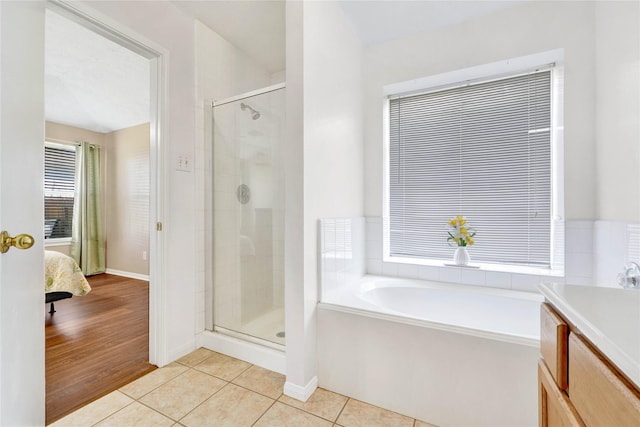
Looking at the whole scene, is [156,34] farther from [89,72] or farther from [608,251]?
[608,251]

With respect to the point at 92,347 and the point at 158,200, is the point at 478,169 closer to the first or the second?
the point at 158,200

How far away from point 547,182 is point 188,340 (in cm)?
289

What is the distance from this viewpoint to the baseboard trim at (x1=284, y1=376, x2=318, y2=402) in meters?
1.52

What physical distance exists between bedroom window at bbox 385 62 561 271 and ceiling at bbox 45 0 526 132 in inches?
20.4

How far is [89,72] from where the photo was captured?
9.21 ft

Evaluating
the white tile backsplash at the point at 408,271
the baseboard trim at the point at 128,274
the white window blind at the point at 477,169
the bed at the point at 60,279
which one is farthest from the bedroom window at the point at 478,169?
the baseboard trim at the point at 128,274

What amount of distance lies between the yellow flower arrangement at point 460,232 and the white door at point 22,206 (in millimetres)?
2494

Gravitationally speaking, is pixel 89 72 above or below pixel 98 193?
above

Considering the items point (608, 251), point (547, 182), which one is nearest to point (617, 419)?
point (608, 251)

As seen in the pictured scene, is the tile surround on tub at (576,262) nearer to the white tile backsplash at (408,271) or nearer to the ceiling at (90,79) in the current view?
the white tile backsplash at (408,271)

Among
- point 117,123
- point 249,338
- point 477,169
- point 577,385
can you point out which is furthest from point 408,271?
point 117,123

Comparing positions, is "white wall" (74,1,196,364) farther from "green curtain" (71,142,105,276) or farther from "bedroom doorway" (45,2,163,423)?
"green curtain" (71,142,105,276)

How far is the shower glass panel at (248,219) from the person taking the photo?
6.61 feet

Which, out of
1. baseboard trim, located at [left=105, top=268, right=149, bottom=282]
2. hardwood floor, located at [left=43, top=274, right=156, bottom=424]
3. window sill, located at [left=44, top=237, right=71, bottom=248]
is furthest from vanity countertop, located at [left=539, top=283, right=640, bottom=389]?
window sill, located at [left=44, top=237, right=71, bottom=248]
